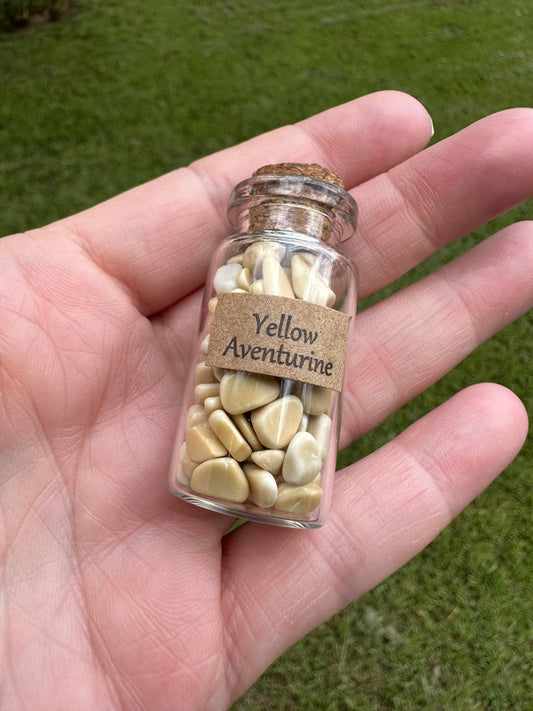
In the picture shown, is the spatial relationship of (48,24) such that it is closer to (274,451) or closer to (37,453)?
(37,453)

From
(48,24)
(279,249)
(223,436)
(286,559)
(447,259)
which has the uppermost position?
(48,24)

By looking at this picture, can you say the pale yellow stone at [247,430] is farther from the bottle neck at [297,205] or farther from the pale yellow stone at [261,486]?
the bottle neck at [297,205]

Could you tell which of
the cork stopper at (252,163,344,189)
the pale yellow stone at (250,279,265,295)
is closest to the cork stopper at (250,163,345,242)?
the cork stopper at (252,163,344,189)

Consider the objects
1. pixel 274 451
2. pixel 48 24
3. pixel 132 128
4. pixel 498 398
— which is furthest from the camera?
pixel 48 24

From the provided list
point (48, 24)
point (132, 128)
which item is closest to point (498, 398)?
point (132, 128)

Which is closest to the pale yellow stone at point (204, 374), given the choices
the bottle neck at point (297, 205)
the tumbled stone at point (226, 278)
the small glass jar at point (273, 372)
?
the small glass jar at point (273, 372)

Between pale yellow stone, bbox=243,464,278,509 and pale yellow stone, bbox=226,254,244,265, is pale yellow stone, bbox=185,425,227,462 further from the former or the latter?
pale yellow stone, bbox=226,254,244,265
